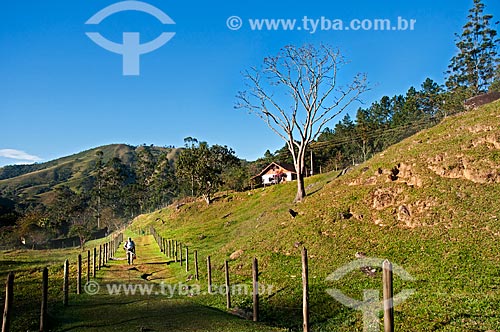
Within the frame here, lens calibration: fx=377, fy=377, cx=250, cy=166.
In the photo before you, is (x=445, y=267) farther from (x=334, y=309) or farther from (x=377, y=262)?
(x=334, y=309)

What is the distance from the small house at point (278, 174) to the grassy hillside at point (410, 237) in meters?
47.0

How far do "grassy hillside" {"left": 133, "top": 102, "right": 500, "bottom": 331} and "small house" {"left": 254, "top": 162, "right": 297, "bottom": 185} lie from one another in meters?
47.0

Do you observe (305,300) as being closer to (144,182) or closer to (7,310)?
(7,310)

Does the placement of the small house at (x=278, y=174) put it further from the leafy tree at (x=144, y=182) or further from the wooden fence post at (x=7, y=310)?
the wooden fence post at (x=7, y=310)

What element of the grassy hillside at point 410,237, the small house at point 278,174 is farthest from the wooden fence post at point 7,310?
the small house at point 278,174

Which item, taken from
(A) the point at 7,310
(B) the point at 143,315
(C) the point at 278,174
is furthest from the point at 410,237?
(C) the point at 278,174

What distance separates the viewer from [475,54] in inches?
3029

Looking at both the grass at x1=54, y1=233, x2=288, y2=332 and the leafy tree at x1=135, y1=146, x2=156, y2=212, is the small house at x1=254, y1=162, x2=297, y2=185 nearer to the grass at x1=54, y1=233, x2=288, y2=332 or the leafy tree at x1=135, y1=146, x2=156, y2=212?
the leafy tree at x1=135, y1=146, x2=156, y2=212

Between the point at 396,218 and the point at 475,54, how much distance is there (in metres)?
71.7

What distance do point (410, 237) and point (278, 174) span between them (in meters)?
63.5

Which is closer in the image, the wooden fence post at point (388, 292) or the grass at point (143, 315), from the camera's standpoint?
the wooden fence post at point (388, 292)

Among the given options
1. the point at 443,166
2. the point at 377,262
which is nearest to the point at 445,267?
the point at 377,262

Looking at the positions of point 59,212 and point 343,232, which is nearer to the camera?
point 343,232

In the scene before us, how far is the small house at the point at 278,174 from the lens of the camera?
3179 inches
